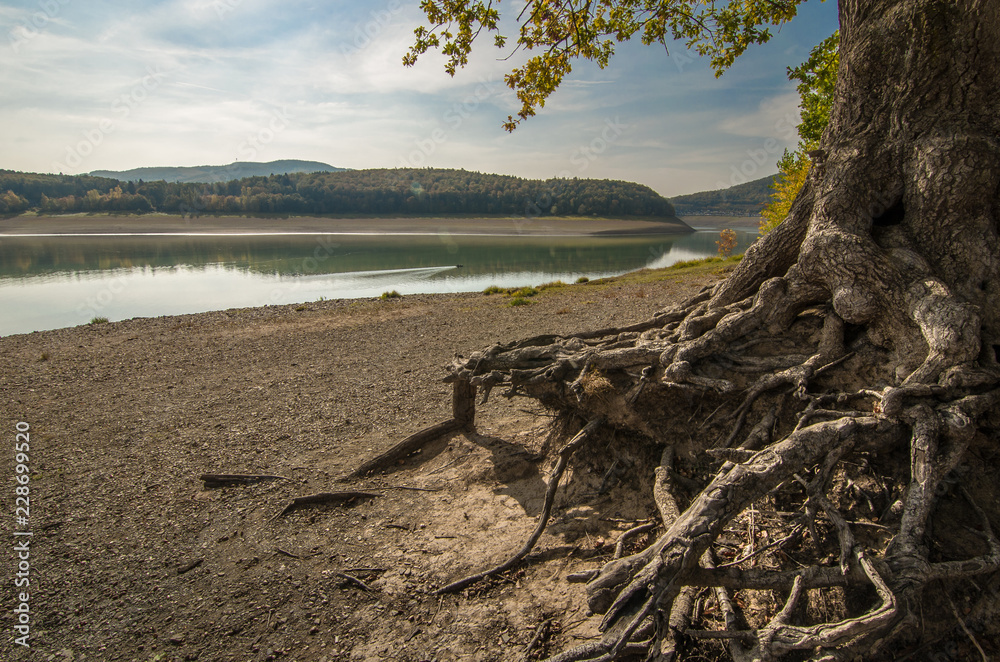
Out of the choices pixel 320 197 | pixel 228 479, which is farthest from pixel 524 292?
pixel 320 197

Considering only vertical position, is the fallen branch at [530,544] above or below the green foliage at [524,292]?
below

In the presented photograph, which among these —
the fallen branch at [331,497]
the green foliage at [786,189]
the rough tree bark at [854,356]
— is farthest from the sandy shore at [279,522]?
the green foliage at [786,189]

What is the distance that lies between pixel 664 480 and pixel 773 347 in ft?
5.66

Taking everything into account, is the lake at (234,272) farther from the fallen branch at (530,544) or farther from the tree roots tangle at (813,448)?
the tree roots tangle at (813,448)

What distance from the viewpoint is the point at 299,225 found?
4218 inches

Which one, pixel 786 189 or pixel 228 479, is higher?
pixel 786 189

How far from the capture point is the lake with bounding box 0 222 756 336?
99.6 ft

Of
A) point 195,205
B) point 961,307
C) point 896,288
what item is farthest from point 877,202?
point 195,205

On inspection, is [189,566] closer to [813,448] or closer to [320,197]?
[813,448]

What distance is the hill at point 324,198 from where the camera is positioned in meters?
115

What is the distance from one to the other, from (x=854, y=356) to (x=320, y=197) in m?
131

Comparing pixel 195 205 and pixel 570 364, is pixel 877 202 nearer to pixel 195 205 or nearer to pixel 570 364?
pixel 570 364

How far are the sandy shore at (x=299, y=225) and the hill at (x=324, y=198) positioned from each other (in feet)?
16.4

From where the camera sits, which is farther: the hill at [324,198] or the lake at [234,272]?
the hill at [324,198]
